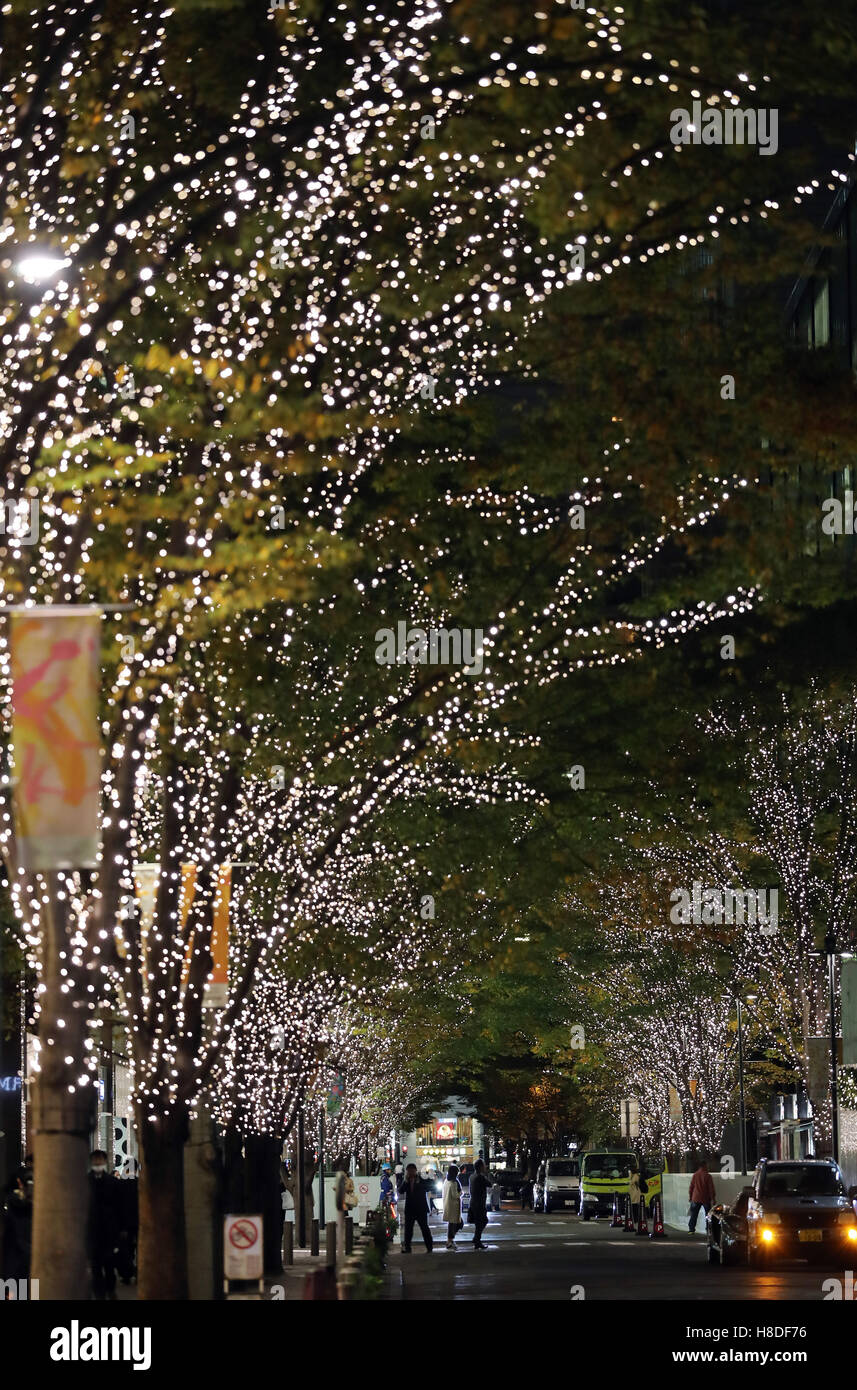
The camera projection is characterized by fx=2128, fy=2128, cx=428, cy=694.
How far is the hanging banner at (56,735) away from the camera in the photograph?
37.7 feet

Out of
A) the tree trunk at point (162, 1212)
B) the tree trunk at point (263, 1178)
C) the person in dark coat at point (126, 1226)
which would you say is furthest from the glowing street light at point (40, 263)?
the tree trunk at point (263, 1178)

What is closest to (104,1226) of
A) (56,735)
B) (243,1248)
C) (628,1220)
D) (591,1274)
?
(243,1248)

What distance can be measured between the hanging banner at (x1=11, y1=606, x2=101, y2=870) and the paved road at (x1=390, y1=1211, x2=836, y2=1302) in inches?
437

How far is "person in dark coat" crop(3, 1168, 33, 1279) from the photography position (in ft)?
74.9

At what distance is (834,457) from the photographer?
50.7 feet

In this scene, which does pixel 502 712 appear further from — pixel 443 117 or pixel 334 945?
pixel 443 117

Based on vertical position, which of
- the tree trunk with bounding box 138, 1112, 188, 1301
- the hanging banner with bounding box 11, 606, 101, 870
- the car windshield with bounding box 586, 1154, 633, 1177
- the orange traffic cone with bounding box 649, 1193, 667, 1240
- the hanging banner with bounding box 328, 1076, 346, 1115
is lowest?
the car windshield with bounding box 586, 1154, 633, 1177

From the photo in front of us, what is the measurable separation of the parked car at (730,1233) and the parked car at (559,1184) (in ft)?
148

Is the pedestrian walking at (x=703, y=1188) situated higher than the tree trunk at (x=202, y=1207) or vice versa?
the tree trunk at (x=202, y=1207)

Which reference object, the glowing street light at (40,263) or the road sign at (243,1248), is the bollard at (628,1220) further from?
the glowing street light at (40,263)

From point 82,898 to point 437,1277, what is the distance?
1431cm

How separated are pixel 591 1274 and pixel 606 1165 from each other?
122 feet

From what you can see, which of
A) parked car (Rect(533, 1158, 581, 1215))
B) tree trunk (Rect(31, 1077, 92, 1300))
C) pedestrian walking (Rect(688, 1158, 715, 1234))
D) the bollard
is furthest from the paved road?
parked car (Rect(533, 1158, 581, 1215))

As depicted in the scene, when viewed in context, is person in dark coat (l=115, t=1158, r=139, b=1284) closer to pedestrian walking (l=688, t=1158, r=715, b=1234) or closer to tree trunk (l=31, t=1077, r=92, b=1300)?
tree trunk (l=31, t=1077, r=92, b=1300)
